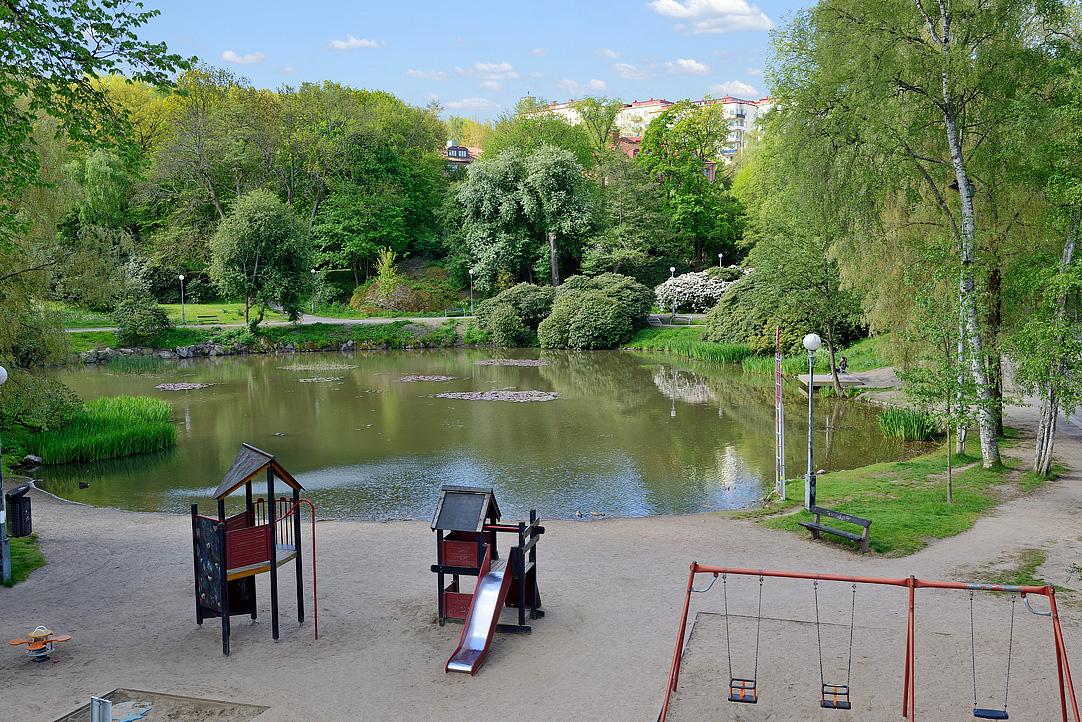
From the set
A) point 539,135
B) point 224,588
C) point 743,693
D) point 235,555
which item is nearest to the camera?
point 743,693

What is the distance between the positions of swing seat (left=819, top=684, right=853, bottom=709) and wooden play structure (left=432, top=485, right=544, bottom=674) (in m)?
3.25

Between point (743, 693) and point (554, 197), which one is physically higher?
point (554, 197)

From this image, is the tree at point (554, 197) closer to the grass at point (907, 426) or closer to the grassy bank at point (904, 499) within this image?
the grass at point (907, 426)

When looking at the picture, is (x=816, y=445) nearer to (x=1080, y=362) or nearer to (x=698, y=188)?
(x=1080, y=362)

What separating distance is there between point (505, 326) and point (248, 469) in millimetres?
39094

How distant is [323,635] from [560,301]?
3972 centimetres

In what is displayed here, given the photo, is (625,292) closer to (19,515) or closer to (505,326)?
(505,326)

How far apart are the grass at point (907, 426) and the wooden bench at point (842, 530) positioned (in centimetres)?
1011

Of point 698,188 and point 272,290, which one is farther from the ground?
point 698,188

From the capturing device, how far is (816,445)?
74.8 feet

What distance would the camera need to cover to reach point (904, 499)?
15352 millimetres

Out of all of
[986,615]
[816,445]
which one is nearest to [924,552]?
[986,615]

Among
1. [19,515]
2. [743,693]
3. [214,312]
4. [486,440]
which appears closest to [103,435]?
[19,515]

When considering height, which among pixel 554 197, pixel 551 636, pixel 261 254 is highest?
pixel 554 197
